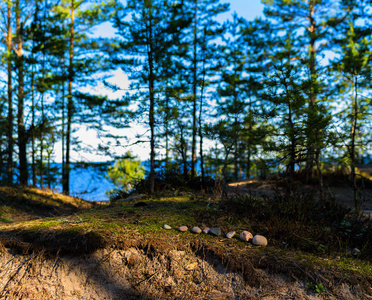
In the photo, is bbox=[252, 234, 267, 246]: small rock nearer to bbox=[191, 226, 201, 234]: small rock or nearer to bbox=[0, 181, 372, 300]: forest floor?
bbox=[0, 181, 372, 300]: forest floor

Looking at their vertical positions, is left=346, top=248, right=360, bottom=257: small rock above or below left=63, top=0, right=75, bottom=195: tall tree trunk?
below

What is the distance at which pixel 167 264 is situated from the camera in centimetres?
364

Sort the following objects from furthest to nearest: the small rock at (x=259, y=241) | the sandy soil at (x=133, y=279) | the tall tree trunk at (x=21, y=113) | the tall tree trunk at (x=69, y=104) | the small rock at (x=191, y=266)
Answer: the tall tree trunk at (x=69, y=104) < the tall tree trunk at (x=21, y=113) < the small rock at (x=259, y=241) < the small rock at (x=191, y=266) < the sandy soil at (x=133, y=279)

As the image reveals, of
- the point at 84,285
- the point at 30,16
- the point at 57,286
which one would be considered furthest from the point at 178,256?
the point at 30,16

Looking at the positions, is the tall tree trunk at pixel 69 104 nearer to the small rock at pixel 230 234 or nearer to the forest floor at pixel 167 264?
the forest floor at pixel 167 264

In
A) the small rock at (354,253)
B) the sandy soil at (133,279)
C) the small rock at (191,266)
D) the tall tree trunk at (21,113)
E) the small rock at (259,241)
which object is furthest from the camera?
the tall tree trunk at (21,113)

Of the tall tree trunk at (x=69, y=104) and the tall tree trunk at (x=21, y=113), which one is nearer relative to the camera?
the tall tree trunk at (x=21, y=113)

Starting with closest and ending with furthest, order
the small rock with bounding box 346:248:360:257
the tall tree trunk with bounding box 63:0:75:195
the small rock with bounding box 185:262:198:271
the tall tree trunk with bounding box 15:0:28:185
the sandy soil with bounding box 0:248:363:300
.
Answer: the sandy soil with bounding box 0:248:363:300 → the small rock with bounding box 185:262:198:271 → the small rock with bounding box 346:248:360:257 → the tall tree trunk with bounding box 15:0:28:185 → the tall tree trunk with bounding box 63:0:75:195

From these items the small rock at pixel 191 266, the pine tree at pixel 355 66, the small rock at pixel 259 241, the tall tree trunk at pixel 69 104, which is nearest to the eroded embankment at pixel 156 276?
the small rock at pixel 191 266

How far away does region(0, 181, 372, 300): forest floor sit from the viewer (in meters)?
3.35

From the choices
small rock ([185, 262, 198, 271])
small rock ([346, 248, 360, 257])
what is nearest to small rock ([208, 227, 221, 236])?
small rock ([185, 262, 198, 271])

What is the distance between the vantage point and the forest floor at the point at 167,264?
3354 millimetres

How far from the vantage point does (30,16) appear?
13891 mm

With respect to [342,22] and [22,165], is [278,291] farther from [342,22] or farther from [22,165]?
[342,22]
